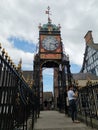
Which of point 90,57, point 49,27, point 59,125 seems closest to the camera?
point 59,125

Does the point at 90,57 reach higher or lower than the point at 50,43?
higher

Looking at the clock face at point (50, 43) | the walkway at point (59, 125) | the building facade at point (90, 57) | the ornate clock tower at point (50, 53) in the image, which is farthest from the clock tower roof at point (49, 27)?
the building facade at point (90, 57)

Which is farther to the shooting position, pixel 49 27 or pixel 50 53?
pixel 49 27

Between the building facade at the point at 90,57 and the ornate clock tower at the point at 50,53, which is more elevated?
the building facade at the point at 90,57

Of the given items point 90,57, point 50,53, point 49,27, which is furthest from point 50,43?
point 90,57

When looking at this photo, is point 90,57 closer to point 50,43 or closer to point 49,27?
point 49,27

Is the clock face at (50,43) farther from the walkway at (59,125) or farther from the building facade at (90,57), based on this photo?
the building facade at (90,57)

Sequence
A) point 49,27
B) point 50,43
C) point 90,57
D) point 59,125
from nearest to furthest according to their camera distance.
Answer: point 59,125 < point 50,43 < point 49,27 < point 90,57

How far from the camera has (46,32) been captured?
16.6 m

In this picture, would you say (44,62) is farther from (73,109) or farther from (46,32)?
(73,109)

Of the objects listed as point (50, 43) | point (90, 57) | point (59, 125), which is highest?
point (90, 57)

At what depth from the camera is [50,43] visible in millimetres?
15961

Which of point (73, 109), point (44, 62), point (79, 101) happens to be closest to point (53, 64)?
point (44, 62)

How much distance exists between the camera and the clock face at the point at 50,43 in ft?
52.0
